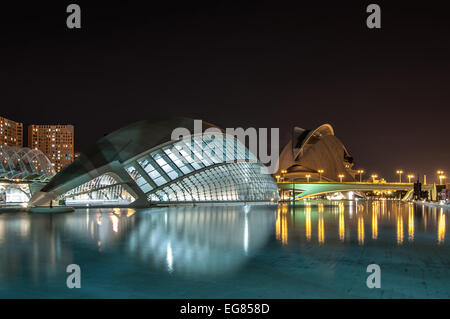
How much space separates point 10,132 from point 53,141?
2606 cm

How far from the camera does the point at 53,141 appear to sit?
602ft

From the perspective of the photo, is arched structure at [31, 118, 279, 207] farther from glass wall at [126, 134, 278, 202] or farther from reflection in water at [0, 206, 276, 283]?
reflection in water at [0, 206, 276, 283]

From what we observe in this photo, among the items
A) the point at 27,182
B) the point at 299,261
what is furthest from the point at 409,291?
the point at 27,182

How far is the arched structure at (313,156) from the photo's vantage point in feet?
374

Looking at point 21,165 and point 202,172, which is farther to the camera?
point 21,165

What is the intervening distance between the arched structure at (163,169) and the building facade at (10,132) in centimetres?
11400

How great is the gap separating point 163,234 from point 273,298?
9.84 m

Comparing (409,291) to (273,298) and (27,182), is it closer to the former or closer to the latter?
(273,298)

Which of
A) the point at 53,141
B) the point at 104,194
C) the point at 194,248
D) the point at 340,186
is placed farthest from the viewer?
the point at 53,141

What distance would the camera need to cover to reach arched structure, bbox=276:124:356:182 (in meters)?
114

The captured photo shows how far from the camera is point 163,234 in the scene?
1619cm

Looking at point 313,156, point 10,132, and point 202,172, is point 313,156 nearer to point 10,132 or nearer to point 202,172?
point 202,172

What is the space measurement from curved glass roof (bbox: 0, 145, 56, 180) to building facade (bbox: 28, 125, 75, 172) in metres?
106

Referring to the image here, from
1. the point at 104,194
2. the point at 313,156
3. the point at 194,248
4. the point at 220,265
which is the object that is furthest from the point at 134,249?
the point at 313,156
